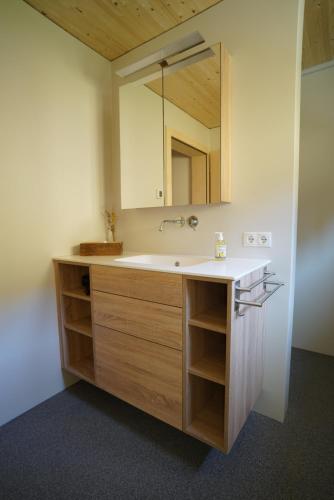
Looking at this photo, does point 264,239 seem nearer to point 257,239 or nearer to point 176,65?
point 257,239

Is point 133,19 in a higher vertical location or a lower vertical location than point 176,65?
higher

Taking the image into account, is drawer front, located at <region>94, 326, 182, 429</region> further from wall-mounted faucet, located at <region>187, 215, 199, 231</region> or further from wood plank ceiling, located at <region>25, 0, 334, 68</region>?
wood plank ceiling, located at <region>25, 0, 334, 68</region>

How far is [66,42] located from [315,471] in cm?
301

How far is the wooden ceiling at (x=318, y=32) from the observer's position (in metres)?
1.55

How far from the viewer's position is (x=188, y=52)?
65.6 inches

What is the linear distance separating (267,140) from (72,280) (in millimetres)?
1647

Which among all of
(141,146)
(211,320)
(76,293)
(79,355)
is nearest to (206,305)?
(211,320)

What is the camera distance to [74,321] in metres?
1.89

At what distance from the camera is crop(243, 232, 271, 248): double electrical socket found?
148 centimetres

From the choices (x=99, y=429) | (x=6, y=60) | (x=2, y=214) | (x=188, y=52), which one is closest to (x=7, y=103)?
(x=6, y=60)

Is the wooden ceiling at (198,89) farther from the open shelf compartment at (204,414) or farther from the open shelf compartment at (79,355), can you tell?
the open shelf compartment at (79,355)

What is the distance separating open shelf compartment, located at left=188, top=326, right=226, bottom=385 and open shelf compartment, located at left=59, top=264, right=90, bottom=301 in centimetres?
83

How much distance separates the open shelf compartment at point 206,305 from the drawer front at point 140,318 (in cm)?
9

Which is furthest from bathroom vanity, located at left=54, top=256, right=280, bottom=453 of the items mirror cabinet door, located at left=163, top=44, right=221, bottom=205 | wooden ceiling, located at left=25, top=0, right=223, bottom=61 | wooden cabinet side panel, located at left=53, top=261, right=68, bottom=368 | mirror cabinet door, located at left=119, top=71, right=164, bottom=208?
wooden ceiling, located at left=25, top=0, right=223, bottom=61
